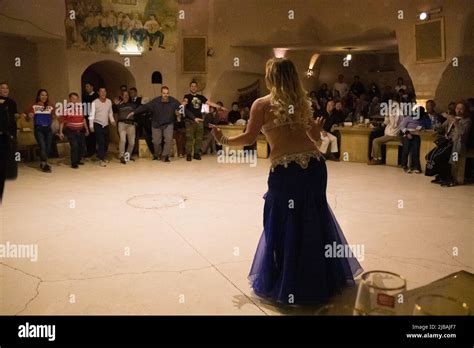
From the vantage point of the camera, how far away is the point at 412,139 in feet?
28.6

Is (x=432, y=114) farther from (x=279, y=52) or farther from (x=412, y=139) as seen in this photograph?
(x=279, y=52)

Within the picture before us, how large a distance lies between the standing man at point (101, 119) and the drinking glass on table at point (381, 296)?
8.28 meters

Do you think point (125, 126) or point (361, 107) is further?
point (361, 107)

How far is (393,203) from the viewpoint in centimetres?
622

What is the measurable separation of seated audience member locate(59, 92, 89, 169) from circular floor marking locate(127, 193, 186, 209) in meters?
3.34

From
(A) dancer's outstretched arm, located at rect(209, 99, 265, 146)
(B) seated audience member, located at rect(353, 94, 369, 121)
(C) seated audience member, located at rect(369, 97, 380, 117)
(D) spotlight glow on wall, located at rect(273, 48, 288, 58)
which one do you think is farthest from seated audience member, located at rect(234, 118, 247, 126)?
(A) dancer's outstretched arm, located at rect(209, 99, 265, 146)

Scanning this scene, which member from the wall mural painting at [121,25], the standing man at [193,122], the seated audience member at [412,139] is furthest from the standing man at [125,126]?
the seated audience member at [412,139]

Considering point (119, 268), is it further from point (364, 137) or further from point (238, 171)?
point (364, 137)

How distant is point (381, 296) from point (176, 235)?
317 cm

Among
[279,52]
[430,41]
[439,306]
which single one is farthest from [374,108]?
[439,306]

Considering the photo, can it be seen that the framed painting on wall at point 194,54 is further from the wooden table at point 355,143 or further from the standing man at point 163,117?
the wooden table at point 355,143

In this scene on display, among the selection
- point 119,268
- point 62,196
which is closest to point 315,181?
point 119,268
